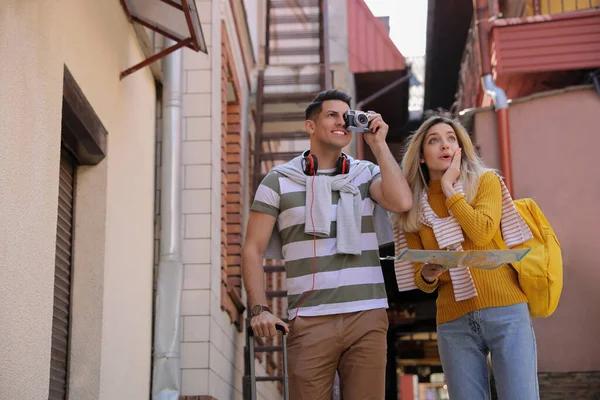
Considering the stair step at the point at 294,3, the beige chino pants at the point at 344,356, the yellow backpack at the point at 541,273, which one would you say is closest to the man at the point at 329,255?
the beige chino pants at the point at 344,356

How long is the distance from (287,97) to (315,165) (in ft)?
27.3

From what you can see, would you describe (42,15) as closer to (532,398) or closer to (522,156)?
(532,398)

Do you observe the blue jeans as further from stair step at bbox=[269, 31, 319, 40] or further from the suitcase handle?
stair step at bbox=[269, 31, 319, 40]

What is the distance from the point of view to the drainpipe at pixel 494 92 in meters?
11.6

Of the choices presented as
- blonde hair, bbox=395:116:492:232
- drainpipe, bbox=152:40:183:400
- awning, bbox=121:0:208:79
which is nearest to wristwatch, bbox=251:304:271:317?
blonde hair, bbox=395:116:492:232

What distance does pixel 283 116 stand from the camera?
510 inches

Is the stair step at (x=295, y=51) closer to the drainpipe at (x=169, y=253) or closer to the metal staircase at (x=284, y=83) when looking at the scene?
the metal staircase at (x=284, y=83)

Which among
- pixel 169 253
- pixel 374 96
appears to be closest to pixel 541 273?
pixel 169 253

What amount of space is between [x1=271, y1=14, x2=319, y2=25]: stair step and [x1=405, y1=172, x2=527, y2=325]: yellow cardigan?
10.4 metres

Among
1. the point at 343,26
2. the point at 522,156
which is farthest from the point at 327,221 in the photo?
the point at 343,26

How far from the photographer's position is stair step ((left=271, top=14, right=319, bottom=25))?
579 inches

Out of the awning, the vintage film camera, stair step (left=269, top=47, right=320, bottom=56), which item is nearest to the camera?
the vintage film camera

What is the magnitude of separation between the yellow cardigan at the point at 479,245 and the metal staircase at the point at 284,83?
6.69 meters

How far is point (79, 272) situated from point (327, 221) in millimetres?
2250
